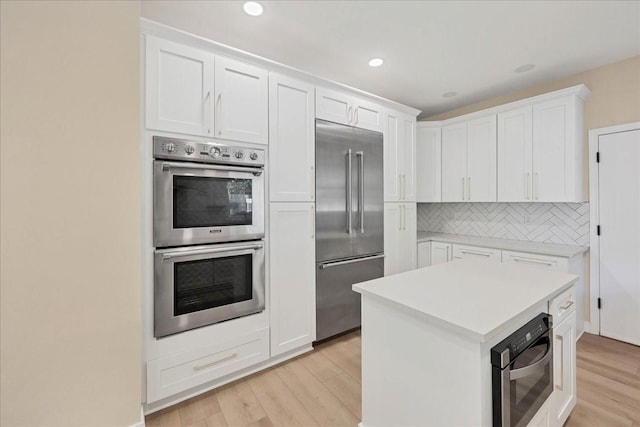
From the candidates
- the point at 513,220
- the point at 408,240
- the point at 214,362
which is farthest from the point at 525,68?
the point at 214,362

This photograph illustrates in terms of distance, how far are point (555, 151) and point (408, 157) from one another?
146cm

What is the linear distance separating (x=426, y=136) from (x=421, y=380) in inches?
132

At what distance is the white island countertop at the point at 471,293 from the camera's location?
42.4 inches

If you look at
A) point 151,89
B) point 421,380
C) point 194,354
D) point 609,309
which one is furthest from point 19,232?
point 609,309

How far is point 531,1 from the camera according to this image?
1.87 meters

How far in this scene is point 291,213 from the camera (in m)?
2.38

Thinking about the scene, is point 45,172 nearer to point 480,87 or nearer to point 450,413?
point 450,413

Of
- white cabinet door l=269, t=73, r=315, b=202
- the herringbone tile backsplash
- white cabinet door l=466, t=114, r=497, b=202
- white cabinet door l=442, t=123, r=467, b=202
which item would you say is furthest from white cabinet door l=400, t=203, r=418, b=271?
white cabinet door l=269, t=73, r=315, b=202

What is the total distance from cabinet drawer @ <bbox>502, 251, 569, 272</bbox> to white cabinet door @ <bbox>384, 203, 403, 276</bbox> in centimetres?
112

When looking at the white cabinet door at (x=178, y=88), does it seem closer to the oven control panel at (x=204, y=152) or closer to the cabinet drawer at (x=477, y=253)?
the oven control panel at (x=204, y=152)

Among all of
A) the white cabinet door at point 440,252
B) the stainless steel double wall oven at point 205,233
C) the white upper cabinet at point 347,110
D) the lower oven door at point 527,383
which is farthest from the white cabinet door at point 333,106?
the lower oven door at point 527,383

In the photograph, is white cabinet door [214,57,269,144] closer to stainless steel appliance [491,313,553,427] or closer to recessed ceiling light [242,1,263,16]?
recessed ceiling light [242,1,263,16]

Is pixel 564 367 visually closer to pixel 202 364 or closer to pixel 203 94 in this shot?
pixel 202 364

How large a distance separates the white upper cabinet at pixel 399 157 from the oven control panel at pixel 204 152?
159 cm
